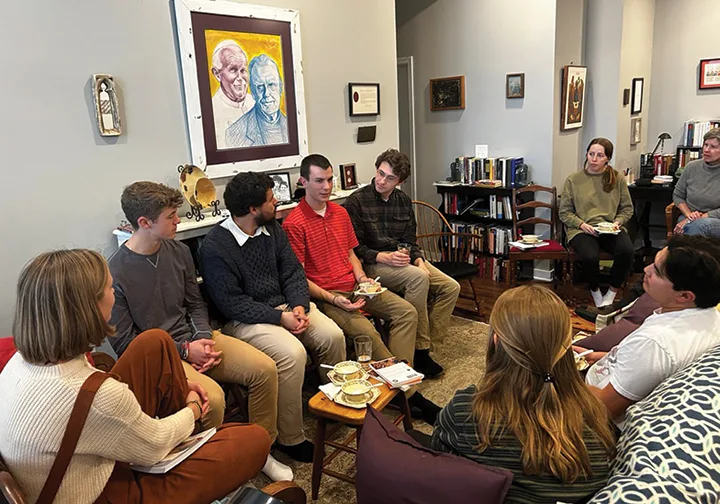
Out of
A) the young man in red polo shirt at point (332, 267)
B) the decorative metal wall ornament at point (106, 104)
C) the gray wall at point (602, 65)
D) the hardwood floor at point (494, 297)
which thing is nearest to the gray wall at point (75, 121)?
the decorative metal wall ornament at point (106, 104)

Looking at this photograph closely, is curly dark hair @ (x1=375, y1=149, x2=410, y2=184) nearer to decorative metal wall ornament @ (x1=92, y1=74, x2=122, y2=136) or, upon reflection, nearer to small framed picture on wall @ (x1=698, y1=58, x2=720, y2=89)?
decorative metal wall ornament @ (x1=92, y1=74, x2=122, y2=136)

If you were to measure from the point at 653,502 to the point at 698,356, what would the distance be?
2.21 ft

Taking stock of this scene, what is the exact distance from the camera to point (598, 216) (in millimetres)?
4199

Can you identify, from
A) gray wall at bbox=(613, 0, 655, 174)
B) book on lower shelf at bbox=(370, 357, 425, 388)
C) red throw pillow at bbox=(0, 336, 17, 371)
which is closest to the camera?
red throw pillow at bbox=(0, 336, 17, 371)

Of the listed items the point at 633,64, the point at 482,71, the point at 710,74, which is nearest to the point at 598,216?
the point at 482,71

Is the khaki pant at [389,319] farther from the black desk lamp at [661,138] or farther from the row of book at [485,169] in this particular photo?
the black desk lamp at [661,138]

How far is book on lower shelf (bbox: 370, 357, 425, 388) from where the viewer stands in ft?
6.74

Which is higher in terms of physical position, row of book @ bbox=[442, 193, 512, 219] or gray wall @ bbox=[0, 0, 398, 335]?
gray wall @ bbox=[0, 0, 398, 335]

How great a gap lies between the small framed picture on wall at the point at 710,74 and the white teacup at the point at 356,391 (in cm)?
522

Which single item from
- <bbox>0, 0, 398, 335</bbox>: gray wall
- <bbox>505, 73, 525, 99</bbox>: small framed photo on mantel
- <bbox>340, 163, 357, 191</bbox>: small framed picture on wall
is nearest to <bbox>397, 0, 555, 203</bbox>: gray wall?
<bbox>505, 73, 525, 99</bbox>: small framed photo on mantel

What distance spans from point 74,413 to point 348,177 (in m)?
2.79

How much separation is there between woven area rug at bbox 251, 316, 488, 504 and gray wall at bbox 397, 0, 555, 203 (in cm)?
184

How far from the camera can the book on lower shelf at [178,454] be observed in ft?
4.98

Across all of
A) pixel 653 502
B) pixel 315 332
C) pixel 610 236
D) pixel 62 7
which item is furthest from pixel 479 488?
pixel 610 236
